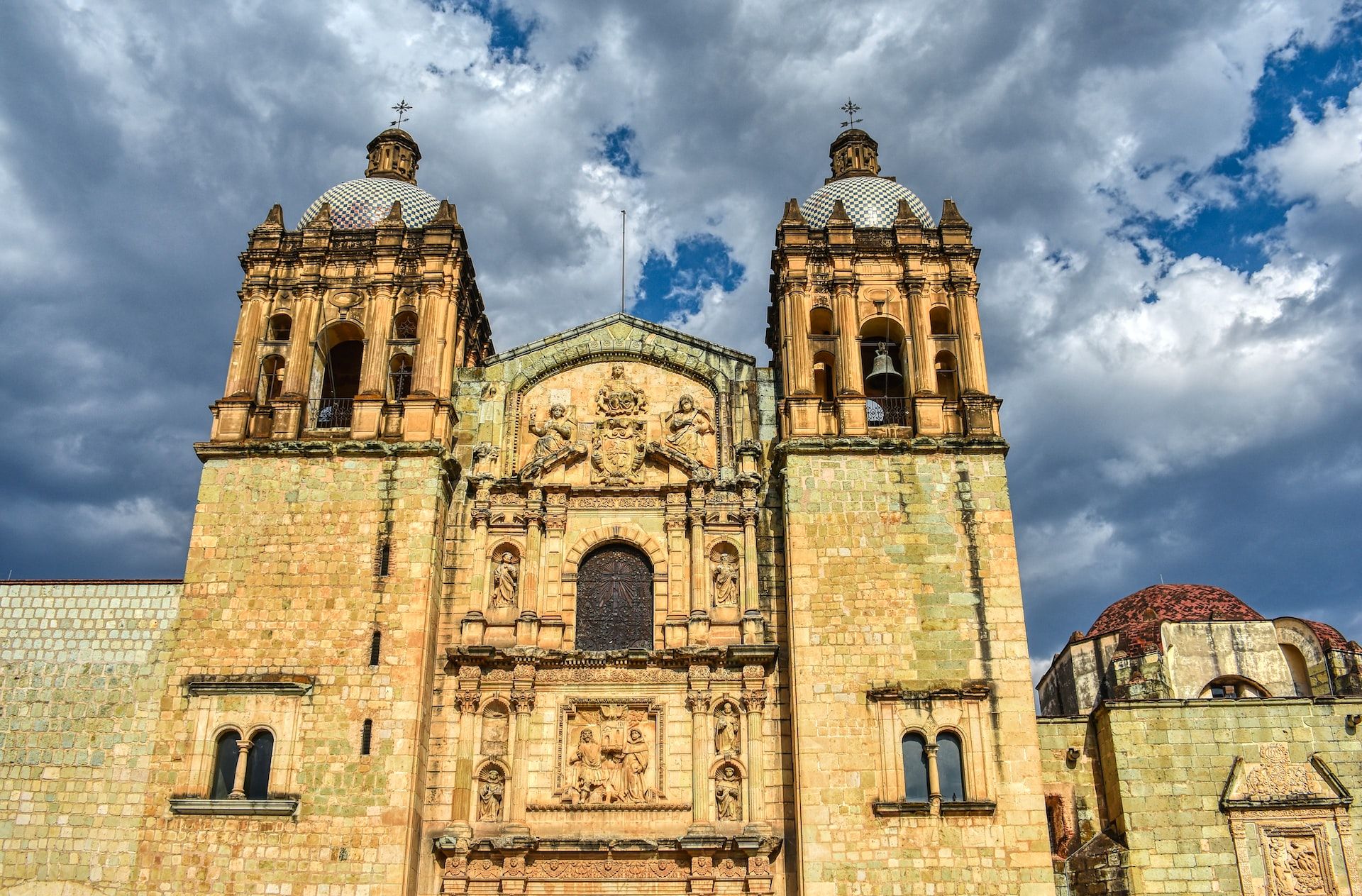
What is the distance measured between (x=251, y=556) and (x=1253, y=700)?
16.6 m

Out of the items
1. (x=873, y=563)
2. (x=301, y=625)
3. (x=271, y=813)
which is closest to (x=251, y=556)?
(x=301, y=625)

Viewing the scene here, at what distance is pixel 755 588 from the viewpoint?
20.2m

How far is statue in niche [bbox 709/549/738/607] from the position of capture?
66.4ft

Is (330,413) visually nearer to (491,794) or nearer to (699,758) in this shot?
(491,794)

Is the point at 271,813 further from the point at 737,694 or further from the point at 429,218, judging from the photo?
the point at 429,218

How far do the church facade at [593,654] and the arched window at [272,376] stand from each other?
170mm

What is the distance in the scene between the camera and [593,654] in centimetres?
1962

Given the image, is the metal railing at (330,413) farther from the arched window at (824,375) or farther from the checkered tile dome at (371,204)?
the arched window at (824,375)

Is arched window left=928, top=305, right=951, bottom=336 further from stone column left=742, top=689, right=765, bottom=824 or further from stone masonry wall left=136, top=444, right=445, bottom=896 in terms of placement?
stone masonry wall left=136, top=444, right=445, bottom=896

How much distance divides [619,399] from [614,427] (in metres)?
0.57

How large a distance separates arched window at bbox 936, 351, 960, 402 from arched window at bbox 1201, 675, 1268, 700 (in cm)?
908

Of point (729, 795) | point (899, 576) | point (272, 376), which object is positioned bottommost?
point (729, 795)

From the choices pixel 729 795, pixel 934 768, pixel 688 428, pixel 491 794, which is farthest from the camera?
pixel 688 428

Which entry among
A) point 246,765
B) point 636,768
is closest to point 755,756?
point 636,768
